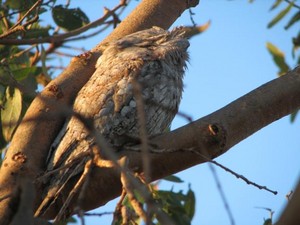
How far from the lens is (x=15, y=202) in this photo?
1.98 metres

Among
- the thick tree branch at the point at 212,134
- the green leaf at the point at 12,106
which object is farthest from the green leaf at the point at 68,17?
the thick tree branch at the point at 212,134

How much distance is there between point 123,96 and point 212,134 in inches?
45.9

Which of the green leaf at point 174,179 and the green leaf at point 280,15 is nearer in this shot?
the green leaf at point 174,179

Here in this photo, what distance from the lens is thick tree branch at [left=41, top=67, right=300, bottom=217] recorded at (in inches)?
113

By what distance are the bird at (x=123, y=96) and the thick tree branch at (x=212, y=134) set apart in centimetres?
38

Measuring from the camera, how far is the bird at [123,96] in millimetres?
3635

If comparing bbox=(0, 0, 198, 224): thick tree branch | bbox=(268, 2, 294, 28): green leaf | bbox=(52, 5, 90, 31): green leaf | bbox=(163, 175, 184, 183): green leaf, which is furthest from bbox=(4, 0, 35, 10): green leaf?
bbox=(268, 2, 294, 28): green leaf

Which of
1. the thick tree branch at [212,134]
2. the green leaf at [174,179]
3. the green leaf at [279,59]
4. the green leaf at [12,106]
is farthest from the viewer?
the green leaf at [279,59]

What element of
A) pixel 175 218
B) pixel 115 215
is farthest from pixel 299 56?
pixel 115 215

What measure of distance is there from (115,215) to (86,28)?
6.92 feet

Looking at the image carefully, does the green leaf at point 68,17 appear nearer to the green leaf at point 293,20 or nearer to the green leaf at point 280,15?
the green leaf at point 280,15

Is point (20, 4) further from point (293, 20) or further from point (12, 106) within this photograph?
point (293, 20)

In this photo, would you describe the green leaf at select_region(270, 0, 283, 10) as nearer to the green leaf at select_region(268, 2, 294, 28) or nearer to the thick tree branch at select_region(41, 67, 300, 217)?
the green leaf at select_region(268, 2, 294, 28)

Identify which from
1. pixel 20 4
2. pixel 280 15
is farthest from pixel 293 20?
pixel 20 4
